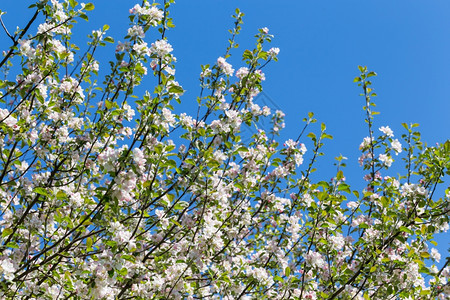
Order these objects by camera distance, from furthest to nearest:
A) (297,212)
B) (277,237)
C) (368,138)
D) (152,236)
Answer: (368,138) → (297,212) → (277,237) → (152,236)

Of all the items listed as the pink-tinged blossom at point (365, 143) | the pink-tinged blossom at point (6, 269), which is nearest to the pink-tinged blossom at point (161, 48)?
the pink-tinged blossom at point (6, 269)

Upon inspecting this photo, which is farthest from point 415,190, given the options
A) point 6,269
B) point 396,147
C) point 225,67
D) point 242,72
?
point 6,269

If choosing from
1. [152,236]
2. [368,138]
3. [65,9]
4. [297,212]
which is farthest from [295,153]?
[65,9]

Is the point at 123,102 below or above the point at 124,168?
above

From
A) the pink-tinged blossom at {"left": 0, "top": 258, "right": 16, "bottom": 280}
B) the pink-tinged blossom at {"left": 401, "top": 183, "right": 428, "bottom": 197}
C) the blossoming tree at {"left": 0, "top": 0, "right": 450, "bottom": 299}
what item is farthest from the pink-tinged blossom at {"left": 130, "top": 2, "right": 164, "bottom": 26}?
the pink-tinged blossom at {"left": 401, "top": 183, "right": 428, "bottom": 197}

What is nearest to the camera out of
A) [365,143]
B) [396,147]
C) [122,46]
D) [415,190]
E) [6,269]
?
[6,269]

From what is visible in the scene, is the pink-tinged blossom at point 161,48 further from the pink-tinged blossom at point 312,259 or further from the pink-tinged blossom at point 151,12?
the pink-tinged blossom at point 312,259

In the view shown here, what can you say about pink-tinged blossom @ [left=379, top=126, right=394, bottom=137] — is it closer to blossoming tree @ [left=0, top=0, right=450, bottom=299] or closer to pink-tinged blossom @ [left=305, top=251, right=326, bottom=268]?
blossoming tree @ [left=0, top=0, right=450, bottom=299]

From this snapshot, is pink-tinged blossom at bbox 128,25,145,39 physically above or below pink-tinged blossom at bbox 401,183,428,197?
above

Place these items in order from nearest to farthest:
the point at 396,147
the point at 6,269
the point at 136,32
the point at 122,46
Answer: the point at 6,269 < the point at 136,32 < the point at 122,46 < the point at 396,147

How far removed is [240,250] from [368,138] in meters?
2.53

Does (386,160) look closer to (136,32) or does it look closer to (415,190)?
(415,190)

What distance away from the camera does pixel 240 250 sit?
4.70 meters

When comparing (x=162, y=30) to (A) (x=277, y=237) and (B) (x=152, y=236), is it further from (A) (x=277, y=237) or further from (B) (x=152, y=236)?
(A) (x=277, y=237)
